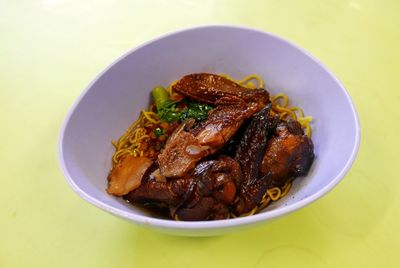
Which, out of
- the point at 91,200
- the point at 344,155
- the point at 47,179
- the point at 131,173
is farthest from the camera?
the point at 47,179

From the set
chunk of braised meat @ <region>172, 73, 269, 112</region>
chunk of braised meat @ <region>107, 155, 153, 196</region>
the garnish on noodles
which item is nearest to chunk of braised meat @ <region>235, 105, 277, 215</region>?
the garnish on noodles

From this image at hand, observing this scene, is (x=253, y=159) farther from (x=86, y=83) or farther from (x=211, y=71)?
(x=86, y=83)

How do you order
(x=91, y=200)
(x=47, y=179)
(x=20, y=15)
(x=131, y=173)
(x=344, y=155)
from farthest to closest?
(x=20, y=15) → (x=47, y=179) → (x=131, y=173) → (x=344, y=155) → (x=91, y=200)

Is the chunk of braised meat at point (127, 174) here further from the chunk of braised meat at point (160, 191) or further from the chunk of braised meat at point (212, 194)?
the chunk of braised meat at point (212, 194)

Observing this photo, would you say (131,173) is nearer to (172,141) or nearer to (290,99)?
(172,141)

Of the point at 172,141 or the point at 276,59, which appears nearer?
the point at 172,141

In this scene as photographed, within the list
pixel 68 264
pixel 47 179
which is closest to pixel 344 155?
pixel 68 264

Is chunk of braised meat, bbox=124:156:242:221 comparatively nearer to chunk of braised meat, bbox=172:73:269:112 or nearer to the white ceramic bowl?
the white ceramic bowl
